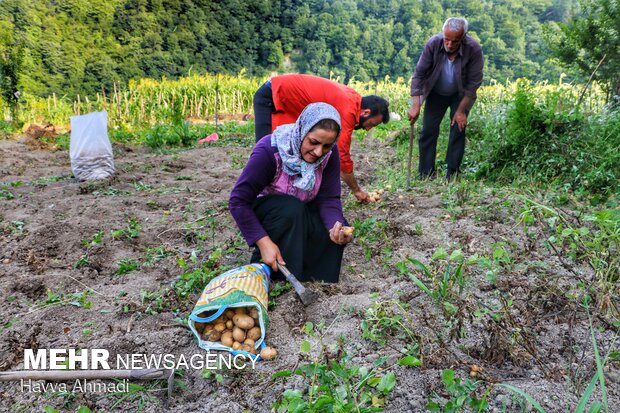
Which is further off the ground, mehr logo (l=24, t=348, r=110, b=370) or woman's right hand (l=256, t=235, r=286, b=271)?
woman's right hand (l=256, t=235, r=286, b=271)

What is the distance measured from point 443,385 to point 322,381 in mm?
430

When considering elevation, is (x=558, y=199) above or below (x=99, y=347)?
above

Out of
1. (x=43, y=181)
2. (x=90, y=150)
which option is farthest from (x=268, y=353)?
(x=43, y=181)

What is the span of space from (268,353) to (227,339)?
0.19 meters

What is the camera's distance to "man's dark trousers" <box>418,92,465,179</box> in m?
4.36

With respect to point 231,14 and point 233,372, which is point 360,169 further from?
point 231,14

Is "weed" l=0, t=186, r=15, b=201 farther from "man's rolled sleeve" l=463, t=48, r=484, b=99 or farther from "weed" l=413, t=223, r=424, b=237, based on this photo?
"man's rolled sleeve" l=463, t=48, r=484, b=99

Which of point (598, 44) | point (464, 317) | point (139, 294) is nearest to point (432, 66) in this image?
point (464, 317)

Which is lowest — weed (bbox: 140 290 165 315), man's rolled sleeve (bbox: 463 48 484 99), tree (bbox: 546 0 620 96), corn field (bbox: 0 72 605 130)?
corn field (bbox: 0 72 605 130)

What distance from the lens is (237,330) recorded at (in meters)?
1.85

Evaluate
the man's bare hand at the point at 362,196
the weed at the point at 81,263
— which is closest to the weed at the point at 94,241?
the weed at the point at 81,263

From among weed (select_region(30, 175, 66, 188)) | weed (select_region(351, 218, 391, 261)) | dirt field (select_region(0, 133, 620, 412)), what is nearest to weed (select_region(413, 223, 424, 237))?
dirt field (select_region(0, 133, 620, 412))

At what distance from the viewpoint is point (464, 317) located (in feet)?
5.95

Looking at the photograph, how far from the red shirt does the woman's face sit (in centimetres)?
78
